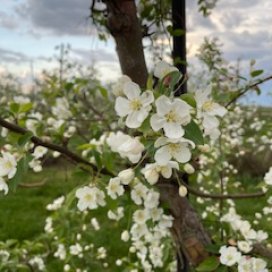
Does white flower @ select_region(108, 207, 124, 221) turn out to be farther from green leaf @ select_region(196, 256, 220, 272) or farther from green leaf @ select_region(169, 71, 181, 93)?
green leaf @ select_region(169, 71, 181, 93)

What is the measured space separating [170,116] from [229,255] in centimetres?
88

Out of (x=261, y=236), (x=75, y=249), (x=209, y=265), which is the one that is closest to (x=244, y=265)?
(x=209, y=265)

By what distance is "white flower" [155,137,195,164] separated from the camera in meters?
0.90

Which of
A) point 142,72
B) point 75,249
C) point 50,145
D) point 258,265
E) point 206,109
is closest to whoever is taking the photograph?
point 206,109

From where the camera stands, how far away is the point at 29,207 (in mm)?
4961

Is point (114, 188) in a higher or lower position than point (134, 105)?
lower

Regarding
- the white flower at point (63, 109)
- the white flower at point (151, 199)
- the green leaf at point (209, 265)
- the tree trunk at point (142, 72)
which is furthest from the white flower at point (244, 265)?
the white flower at point (63, 109)

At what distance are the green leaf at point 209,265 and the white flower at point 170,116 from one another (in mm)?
895

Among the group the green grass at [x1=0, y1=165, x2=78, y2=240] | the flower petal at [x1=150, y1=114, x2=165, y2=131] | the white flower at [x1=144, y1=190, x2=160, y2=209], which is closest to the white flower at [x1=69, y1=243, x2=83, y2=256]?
the green grass at [x1=0, y1=165, x2=78, y2=240]

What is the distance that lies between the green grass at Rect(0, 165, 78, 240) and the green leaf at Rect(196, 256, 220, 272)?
211 centimetres

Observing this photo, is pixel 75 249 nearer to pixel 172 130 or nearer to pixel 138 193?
pixel 138 193

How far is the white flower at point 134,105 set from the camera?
90 cm

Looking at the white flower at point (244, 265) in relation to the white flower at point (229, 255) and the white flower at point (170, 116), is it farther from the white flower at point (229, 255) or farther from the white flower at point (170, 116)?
the white flower at point (170, 116)

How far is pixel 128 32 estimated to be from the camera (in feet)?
5.43
